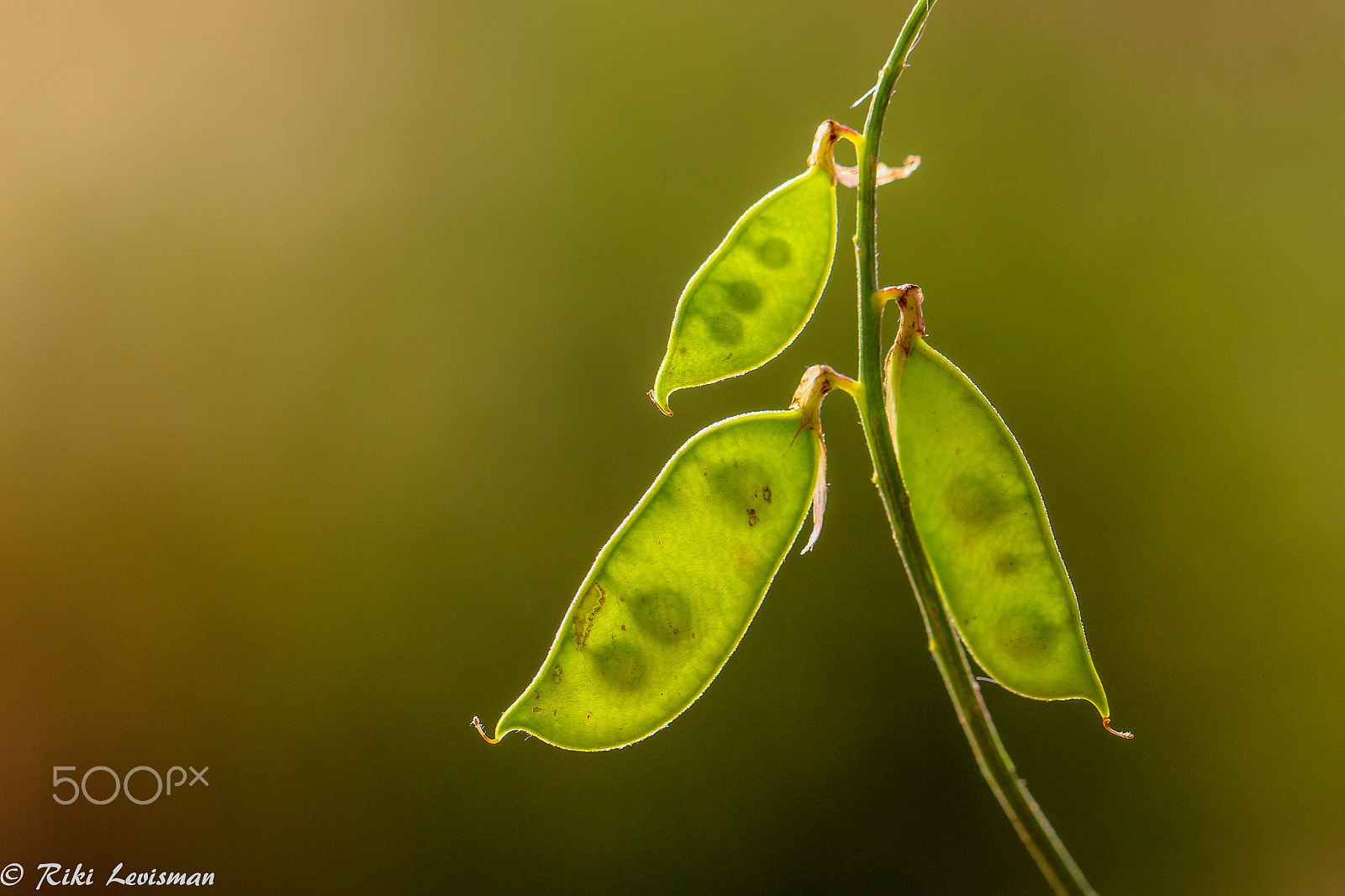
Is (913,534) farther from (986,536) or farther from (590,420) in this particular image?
(590,420)

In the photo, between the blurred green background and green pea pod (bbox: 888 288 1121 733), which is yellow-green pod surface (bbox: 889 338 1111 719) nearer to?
green pea pod (bbox: 888 288 1121 733)

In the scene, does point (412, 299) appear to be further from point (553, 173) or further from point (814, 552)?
point (814, 552)

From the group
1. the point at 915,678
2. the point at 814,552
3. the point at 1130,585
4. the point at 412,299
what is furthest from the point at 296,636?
the point at 1130,585

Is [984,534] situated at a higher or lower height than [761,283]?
lower
